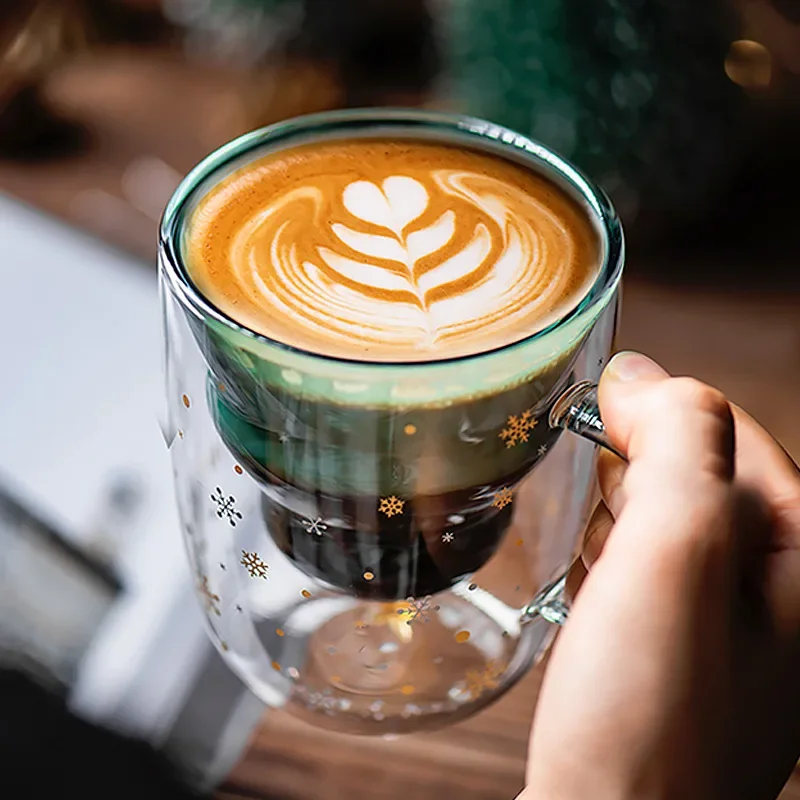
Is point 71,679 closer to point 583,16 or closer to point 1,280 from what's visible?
point 1,280

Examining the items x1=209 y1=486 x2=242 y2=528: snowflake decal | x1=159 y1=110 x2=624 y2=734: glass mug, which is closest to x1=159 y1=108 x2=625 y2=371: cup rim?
x1=159 y1=110 x2=624 y2=734: glass mug

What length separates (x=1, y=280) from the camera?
0.78 metres

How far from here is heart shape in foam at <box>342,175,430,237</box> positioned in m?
0.47

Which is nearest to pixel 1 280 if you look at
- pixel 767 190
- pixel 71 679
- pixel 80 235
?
pixel 80 235

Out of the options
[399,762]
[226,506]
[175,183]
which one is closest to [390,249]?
[226,506]

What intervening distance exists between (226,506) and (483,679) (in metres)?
0.16

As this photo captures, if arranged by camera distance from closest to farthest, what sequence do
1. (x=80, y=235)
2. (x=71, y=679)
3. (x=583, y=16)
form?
(x=71, y=679), (x=583, y=16), (x=80, y=235)

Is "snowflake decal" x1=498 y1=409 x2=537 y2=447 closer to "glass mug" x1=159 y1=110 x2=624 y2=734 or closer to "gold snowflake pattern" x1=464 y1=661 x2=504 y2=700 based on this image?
"glass mug" x1=159 y1=110 x2=624 y2=734

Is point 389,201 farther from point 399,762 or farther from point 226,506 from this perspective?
point 399,762

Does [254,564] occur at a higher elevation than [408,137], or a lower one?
lower

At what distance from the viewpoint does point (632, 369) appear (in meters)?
0.42

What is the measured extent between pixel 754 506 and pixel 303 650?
0.28 m

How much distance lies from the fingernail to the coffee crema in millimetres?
27

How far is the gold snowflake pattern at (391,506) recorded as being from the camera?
0.44m
